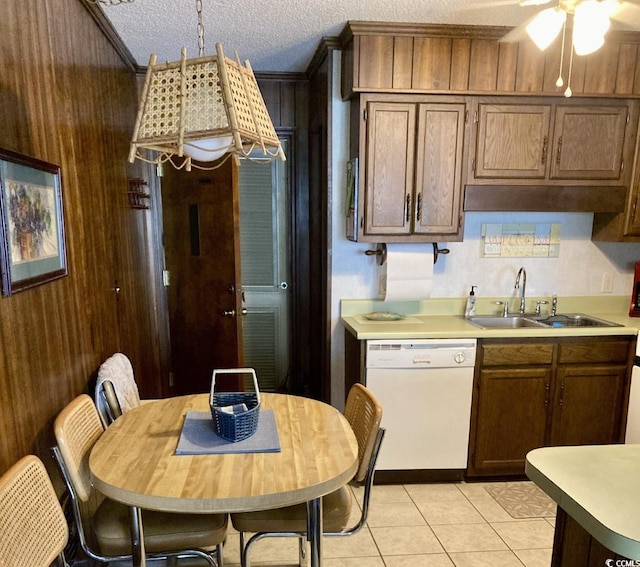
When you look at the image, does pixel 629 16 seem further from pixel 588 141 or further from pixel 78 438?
pixel 78 438

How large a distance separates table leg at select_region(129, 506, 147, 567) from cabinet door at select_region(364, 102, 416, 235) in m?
1.82

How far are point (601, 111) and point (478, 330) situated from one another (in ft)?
4.80

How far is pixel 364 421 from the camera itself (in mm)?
1780

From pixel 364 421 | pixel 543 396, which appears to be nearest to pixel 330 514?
pixel 364 421

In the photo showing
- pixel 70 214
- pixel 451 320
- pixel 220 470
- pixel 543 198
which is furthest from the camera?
pixel 451 320

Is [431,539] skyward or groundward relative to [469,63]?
groundward

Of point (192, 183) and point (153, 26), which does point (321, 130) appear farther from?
point (153, 26)

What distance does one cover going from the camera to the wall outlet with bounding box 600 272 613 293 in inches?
125

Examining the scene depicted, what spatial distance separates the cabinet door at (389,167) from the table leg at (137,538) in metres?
1.82

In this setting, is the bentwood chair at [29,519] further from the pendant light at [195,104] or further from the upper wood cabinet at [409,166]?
the upper wood cabinet at [409,166]

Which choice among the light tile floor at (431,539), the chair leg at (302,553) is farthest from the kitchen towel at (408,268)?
the chair leg at (302,553)

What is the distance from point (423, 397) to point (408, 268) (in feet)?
2.54

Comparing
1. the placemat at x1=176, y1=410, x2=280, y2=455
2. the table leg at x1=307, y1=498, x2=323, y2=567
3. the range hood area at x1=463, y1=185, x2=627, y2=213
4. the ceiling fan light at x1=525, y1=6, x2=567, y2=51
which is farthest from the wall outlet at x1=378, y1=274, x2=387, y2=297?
the table leg at x1=307, y1=498, x2=323, y2=567

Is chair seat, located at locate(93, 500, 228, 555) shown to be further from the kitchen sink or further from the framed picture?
the kitchen sink
